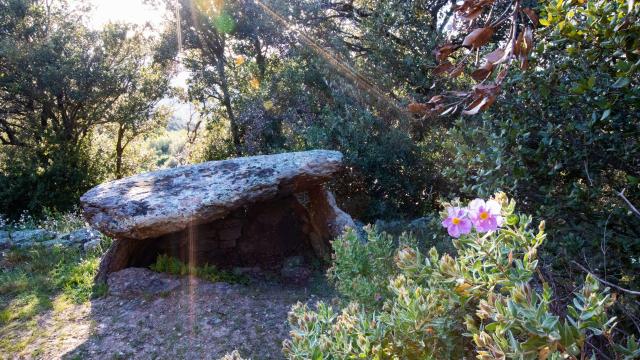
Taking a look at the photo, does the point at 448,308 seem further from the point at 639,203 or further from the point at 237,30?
the point at 237,30

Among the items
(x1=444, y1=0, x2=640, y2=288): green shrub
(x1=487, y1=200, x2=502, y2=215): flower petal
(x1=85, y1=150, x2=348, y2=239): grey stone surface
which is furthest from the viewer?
(x1=85, y1=150, x2=348, y2=239): grey stone surface

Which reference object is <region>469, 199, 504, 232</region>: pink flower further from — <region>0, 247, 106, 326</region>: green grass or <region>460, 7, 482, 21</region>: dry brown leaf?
<region>0, 247, 106, 326</region>: green grass

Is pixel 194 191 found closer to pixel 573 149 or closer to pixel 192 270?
pixel 192 270

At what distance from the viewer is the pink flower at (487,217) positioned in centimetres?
155

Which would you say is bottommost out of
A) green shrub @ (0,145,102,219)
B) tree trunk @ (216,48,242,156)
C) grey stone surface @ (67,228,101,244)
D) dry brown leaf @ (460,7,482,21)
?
grey stone surface @ (67,228,101,244)

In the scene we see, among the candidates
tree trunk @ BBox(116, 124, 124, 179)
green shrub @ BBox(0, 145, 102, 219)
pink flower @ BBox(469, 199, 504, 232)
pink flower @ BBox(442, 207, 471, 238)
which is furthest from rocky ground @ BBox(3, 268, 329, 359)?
tree trunk @ BBox(116, 124, 124, 179)

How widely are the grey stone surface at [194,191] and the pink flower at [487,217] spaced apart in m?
3.92

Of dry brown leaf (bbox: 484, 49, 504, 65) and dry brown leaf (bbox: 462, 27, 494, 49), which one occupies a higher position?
dry brown leaf (bbox: 462, 27, 494, 49)

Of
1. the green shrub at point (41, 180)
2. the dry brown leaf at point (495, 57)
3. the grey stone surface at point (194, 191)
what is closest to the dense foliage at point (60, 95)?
the green shrub at point (41, 180)

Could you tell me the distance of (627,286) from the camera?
2.62 meters

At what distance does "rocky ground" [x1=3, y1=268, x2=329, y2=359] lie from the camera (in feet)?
13.5

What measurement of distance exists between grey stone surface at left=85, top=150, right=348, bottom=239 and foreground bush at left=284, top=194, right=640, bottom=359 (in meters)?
3.10

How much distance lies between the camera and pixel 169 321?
15.0 ft

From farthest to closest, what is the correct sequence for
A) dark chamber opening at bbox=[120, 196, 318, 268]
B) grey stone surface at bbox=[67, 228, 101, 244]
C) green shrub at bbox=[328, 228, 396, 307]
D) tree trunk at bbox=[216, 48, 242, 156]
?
1. tree trunk at bbox=[216, 48, 242, 156]
2. grey stone surface at bbox=[67, 228, 101, 244]
3. dark chamber opening at bbox=[120, 196, 318, 268]
4. green shrub at bbox=[328, 228, 396, 307]
